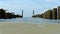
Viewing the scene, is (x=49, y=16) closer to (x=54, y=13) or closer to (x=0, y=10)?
(x=54, y=13)

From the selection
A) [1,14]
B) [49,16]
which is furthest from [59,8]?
[1,14]

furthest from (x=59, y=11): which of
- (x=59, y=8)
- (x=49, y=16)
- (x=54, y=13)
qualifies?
(x=49, y=16)

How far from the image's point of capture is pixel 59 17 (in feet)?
183

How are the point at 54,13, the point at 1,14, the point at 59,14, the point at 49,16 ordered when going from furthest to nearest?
the point at 1,14
the point at 49,16
the point at 54,13
the point at 59,14

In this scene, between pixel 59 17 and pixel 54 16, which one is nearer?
pixel 59 17

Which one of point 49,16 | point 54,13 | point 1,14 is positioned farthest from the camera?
point 1,14

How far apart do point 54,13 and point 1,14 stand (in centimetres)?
2568

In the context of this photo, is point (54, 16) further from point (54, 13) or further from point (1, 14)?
point (1, 14)

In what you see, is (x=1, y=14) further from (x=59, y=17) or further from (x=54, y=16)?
(x=59, y=17)

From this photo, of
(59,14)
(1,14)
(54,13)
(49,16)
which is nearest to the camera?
(59,14)

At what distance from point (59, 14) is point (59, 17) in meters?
1.11

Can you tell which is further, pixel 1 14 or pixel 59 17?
pixel 1 14

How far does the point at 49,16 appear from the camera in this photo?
70562 mm

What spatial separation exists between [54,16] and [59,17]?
704 centimetres
